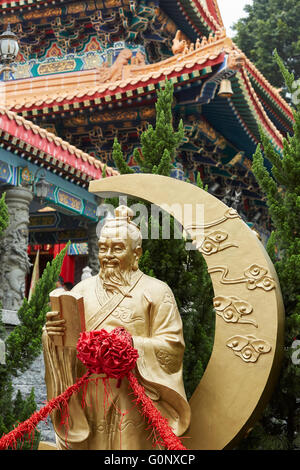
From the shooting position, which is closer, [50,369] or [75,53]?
[50,369]

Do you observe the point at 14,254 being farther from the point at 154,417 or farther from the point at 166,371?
the point at 154,417

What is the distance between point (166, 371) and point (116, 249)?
778mm

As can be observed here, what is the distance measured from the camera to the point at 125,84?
32.7ft

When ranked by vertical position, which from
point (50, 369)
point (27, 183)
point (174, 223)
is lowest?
point (50, 369)

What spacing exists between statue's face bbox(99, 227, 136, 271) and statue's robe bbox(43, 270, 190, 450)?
0.17 meters

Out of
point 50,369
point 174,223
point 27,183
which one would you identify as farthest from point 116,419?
point 27,183

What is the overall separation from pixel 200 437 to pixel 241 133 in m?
8.43

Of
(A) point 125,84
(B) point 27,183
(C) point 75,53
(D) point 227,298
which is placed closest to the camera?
(D) point 227,298

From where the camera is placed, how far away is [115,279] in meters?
3.97

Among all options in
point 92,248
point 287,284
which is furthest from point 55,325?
point 92,248

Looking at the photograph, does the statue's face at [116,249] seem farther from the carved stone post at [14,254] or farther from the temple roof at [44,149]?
the carved stone post at [14,254]

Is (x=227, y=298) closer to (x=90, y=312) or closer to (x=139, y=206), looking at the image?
(x=90, y=312)

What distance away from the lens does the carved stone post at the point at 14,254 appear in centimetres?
820

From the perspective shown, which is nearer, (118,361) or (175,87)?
(118,361)
